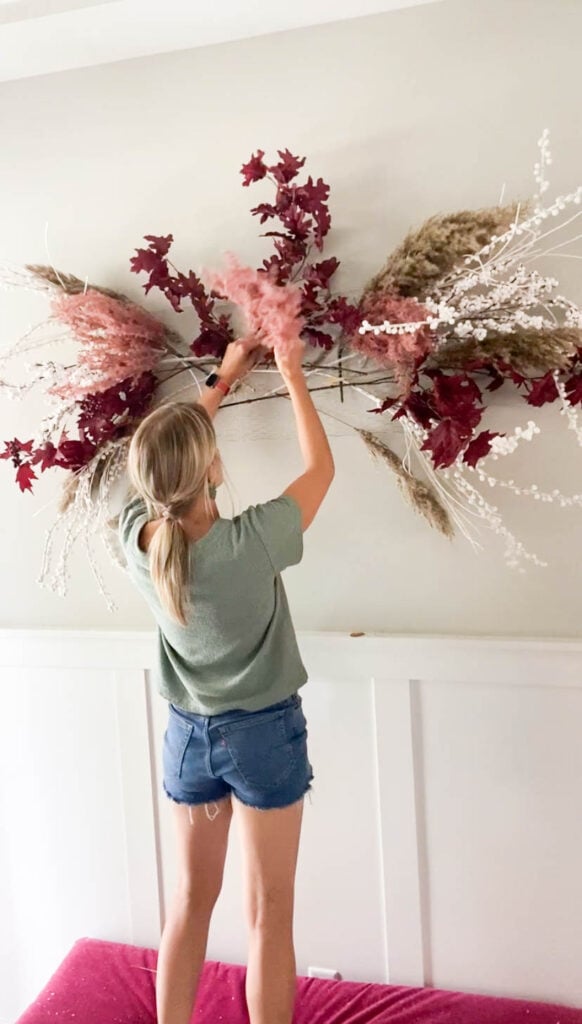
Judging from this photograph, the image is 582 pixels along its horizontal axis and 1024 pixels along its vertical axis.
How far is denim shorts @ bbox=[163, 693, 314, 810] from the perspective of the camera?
1.52 meters

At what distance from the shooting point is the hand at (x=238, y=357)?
166 centimetres

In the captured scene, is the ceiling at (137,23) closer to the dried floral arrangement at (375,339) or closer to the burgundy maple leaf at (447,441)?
the dried floral arrangement at (375,339)

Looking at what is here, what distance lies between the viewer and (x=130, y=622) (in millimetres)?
1979

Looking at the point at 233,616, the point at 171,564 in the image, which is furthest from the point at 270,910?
the point at 171,564

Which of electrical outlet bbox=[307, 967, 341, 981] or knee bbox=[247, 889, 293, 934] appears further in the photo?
electrical outlet bbox=[307, 967, 341, 981]

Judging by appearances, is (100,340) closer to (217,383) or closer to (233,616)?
(217,383)

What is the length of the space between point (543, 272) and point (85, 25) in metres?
1.07

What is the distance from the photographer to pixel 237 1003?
1779mm

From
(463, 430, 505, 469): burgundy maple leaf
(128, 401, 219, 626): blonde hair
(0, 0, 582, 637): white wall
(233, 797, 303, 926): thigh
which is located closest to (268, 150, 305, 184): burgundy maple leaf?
(0, 0, 582, 637): white wall

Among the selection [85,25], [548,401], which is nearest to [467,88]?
[548,401]

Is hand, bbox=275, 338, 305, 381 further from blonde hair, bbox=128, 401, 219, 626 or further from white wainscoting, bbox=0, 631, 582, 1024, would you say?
white wainscoting, bbox=0, 631, 582, 1024

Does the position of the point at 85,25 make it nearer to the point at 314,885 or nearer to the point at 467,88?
the point at 467,88

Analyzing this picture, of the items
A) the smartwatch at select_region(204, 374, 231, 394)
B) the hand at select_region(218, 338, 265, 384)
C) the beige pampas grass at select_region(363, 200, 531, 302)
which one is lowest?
the smartwatch at select_region(204, 374, 231, 394)

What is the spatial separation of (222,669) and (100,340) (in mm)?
745
